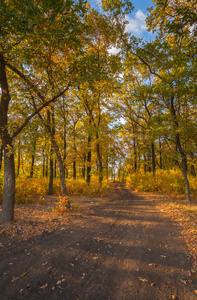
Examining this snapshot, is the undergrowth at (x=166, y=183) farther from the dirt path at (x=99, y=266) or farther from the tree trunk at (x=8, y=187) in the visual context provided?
the tree trunk at (x=8, y=187)

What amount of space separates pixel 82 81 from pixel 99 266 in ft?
20.1

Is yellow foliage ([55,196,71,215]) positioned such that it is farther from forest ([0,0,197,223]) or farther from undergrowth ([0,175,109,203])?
undergrowth ([0,175,109,203])

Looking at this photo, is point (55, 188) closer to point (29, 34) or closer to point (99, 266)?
point (99, 266)

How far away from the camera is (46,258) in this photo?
3.64 meters

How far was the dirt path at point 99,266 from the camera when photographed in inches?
103

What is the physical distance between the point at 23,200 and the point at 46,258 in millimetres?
6855

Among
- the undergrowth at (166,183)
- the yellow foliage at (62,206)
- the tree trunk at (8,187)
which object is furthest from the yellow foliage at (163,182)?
the tree trunk at (8,187)

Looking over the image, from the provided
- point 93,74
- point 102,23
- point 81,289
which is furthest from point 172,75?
point 81,289

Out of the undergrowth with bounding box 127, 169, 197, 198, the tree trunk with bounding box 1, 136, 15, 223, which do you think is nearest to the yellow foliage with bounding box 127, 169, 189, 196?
the undergrowth with bounding box 127, 169, 197, 198

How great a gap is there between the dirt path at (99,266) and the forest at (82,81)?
2664 millimetres

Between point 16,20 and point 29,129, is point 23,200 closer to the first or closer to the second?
point 29,129

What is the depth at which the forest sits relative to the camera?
4.59 meters

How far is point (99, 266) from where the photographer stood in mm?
3350

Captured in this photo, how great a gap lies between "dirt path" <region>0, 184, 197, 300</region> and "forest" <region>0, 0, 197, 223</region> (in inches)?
105
